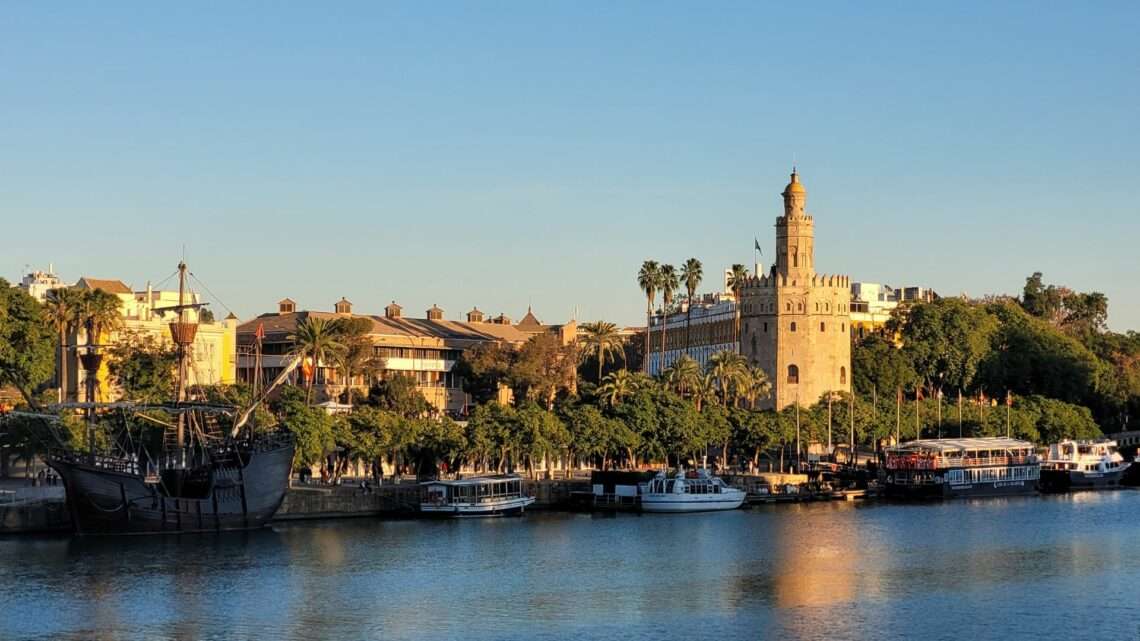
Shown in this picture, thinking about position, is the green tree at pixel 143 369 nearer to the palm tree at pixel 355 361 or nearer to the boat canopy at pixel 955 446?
the palm tree at pixel 355 361

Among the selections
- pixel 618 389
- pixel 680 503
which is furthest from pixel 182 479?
pixel 618 389

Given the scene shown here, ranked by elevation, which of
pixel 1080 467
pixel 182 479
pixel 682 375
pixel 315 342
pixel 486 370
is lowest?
pixel 1080 467

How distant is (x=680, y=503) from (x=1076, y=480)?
38115mm

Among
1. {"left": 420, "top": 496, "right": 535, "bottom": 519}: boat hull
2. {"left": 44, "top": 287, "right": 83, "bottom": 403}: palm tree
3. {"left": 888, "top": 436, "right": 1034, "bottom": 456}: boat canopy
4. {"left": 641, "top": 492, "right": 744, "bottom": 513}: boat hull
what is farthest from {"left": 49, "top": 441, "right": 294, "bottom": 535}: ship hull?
{"left": 888, "top": 436, "right": 1034, "bottom": 456}: boat canopy

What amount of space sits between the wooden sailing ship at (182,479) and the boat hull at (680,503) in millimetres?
22022

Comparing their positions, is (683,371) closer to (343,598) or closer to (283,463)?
(283,463)

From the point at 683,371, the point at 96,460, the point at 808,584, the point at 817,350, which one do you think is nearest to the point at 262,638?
the point at 808,584

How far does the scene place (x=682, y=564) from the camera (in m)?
73.3

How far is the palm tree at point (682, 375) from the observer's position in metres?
121

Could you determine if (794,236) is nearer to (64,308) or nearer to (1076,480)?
(1076,480)

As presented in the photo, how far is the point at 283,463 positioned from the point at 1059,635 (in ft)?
134

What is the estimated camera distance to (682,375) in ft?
396

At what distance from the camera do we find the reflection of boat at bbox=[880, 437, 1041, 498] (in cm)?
11288

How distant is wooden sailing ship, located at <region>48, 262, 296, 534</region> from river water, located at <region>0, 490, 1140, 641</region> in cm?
179
